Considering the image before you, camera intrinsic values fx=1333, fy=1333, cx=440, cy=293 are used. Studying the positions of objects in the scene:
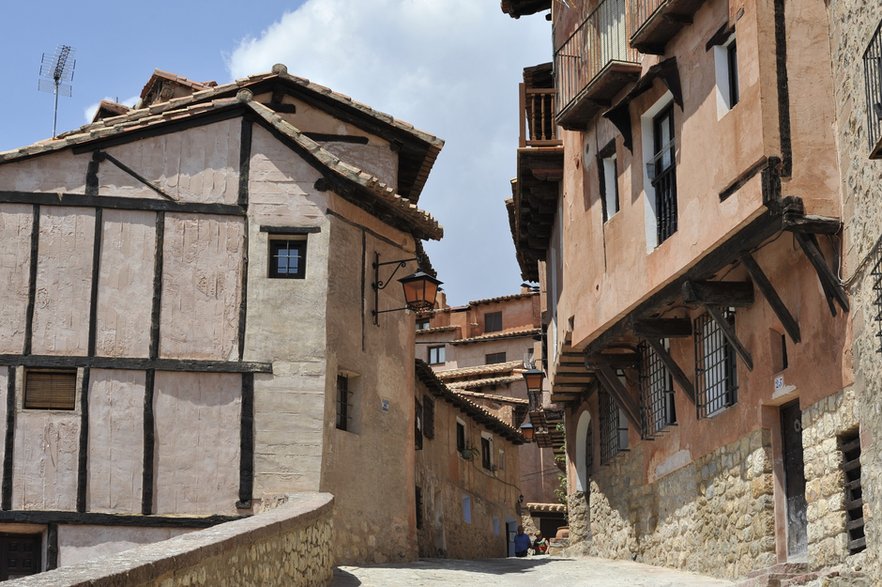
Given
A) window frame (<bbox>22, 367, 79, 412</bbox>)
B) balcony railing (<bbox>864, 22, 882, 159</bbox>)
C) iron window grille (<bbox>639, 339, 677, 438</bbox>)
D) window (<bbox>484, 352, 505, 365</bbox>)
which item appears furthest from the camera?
window (<bbox>484, 352, 505, 365</bbox>)

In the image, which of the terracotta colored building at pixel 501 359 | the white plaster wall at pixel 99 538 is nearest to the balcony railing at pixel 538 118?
the white plaster wall at pixel 99 538

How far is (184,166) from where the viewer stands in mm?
21453

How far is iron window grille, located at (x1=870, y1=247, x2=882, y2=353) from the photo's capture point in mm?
12305

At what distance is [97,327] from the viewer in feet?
67.8

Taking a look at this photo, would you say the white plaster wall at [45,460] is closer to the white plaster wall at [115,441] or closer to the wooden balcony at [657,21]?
the white plaster wall at [115,441]

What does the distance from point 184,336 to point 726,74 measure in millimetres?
9450

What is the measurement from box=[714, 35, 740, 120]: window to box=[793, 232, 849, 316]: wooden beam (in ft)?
7.56

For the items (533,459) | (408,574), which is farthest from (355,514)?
(533,459)

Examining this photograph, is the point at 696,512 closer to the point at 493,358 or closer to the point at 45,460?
the point at 45,460

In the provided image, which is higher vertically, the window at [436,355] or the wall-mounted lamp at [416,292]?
the window at [436,355]

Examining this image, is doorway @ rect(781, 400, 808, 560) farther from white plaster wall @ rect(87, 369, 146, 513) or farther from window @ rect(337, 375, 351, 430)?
white plaster wall @ rect(87, 369, 146, 513)

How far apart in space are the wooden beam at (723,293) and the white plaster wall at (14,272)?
10316 millimetres

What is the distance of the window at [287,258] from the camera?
69.8ft

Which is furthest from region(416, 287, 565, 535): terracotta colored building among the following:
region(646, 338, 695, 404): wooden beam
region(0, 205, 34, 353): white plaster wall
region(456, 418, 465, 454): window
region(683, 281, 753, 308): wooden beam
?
region(683, 281, 753, 308): wooden beam
